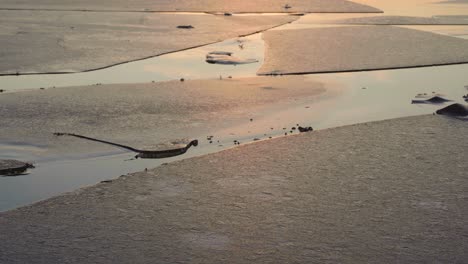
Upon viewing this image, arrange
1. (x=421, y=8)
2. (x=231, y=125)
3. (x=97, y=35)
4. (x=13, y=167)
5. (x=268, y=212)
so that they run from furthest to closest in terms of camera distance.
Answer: (x=421, y=8), (x=97, y=35), (x=231, y=125), (x=13, y=167), (x=268, y=212)

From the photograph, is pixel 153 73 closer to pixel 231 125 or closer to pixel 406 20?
pixel 231 125

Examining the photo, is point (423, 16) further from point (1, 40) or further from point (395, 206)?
point (395, 206)

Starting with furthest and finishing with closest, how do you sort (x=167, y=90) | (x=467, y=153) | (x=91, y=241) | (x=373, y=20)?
1. (x=373, y=20)
2. (x=167, y=90)
3. (x=467, y=153)
4. (x=91, y=241)

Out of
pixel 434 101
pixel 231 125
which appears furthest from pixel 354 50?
pixel 231 125

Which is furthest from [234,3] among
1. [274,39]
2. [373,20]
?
[274,39]

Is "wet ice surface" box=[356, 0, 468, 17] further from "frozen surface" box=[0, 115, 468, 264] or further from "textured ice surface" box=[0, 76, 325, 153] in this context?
"frozen surface" box=[0, 115, 468, 264]

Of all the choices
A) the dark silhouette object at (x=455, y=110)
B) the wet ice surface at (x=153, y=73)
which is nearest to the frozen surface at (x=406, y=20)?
the wet ice surface at (x=153, y=73)
